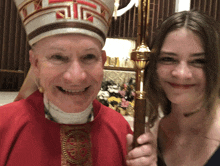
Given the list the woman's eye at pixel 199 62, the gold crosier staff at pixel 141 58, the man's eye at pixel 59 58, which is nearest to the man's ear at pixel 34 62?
the man's eye at pixel 59 58

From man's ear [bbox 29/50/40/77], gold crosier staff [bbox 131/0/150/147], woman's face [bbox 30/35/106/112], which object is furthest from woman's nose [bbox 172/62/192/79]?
man's ear [bbox 29/50/40/77]

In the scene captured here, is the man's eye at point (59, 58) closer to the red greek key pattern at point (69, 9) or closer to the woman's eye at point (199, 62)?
the red greek key pattern at point (69, 9)

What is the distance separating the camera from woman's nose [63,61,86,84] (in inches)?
32.9

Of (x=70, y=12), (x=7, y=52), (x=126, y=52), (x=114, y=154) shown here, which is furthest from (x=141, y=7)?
(x=7, y=52)

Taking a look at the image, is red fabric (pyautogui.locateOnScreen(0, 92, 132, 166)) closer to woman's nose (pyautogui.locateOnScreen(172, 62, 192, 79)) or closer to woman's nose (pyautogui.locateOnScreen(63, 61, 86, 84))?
→ woman's nose (pyautogui.locateOnScreen(63, 61, 86, 84))

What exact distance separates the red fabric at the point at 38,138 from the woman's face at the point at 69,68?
0.15 m

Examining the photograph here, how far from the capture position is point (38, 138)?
3.24ft

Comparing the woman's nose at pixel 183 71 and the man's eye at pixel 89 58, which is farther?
the woman's nose at pixel 183 71

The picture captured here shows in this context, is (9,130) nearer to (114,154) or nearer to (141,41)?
(114,154)

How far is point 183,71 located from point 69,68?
0.49 metres

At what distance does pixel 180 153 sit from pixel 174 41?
24.3 inches

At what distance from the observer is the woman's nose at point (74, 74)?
32.9 inches

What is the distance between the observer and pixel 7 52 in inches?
240

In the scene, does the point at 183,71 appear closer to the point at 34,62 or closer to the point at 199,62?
the point at 199,62
